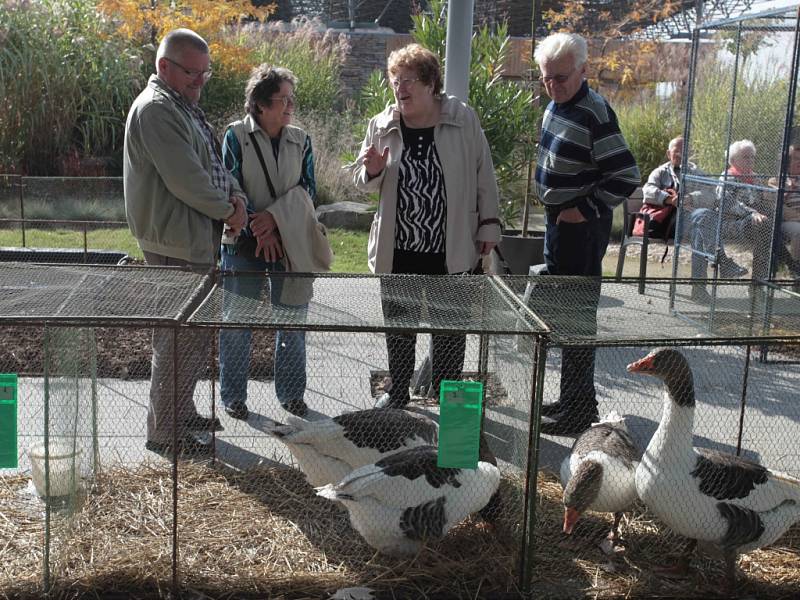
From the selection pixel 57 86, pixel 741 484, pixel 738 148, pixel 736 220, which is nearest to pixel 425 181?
pixel 741 484

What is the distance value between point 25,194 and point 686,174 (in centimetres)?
605

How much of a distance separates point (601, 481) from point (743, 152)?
493 centimetres

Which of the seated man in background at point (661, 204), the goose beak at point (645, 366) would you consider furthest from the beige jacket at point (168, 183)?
the seated man in background at point (661, 204)

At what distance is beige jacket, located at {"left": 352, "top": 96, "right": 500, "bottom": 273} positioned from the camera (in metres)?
4.82

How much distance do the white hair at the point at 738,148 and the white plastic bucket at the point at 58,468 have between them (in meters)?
5.97

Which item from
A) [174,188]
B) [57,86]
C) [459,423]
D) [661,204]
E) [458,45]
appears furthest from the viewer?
[57,86]

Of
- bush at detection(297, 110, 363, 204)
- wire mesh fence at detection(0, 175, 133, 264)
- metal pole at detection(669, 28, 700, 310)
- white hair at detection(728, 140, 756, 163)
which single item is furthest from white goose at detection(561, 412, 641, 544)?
bush at detection(297, 110, 363, 204)

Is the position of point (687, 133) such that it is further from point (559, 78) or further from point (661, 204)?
point (559, 78)

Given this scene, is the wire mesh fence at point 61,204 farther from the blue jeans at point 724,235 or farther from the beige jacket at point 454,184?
the blue jeans at point 724,235

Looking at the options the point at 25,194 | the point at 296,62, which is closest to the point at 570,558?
the point at 25,194

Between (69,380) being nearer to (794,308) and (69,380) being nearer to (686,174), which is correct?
(794,308)

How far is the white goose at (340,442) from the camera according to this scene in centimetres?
364

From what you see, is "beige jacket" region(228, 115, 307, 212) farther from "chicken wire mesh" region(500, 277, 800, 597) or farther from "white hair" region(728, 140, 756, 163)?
"white hair" region(728, 140, 756, 163)

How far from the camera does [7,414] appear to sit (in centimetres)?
301
